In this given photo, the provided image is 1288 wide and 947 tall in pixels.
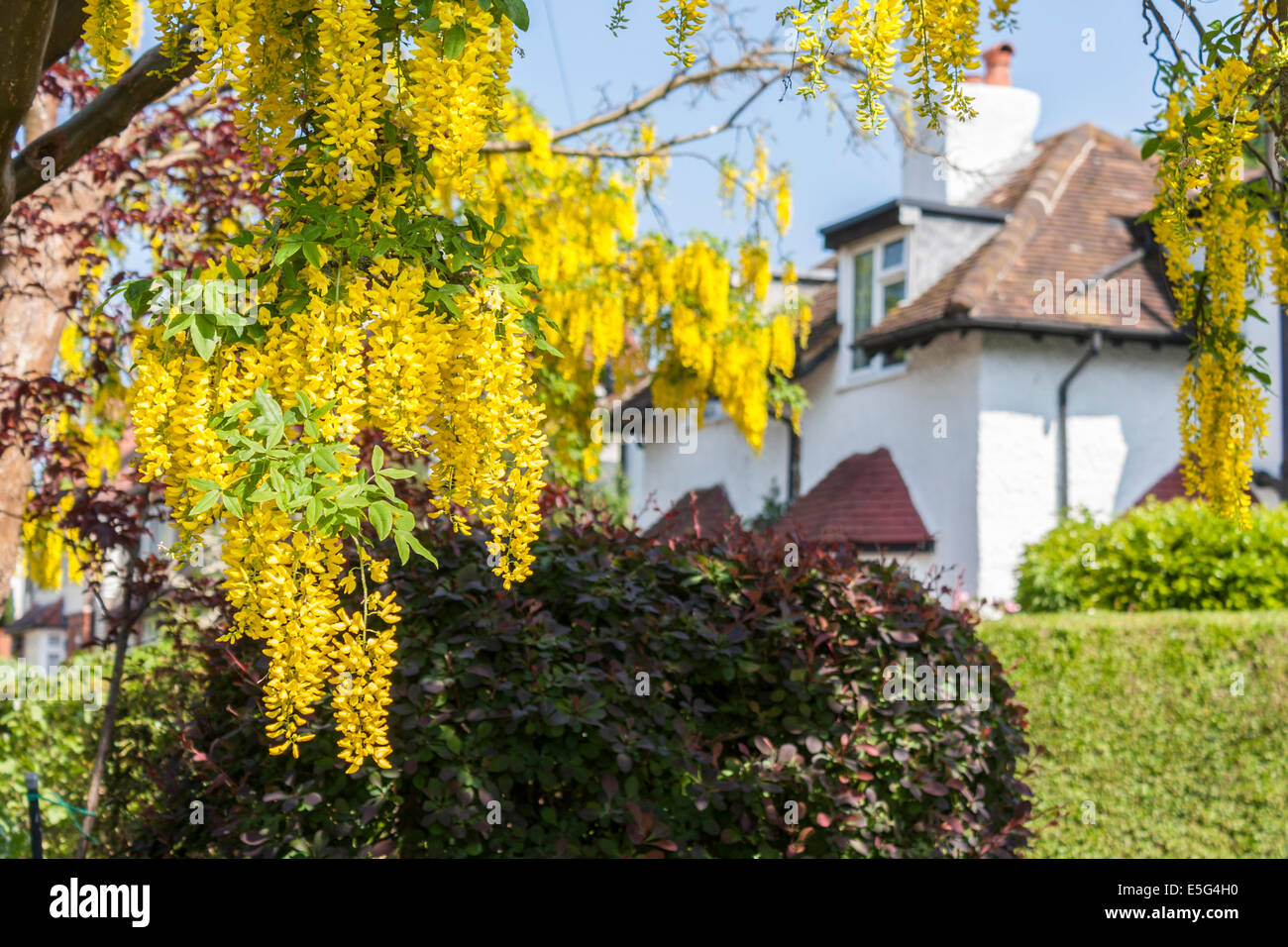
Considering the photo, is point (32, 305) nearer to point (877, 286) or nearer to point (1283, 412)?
point (877, 286)

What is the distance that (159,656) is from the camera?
7688 millimetres

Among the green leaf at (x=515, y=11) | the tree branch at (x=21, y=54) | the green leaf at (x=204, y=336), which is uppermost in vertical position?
the tree branch at (x=21, y=54)

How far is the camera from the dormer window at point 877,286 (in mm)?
16594

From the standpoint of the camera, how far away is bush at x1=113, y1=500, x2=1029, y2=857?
4781 mm

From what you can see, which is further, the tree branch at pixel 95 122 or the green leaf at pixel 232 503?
the tree branch at pixel 95 122

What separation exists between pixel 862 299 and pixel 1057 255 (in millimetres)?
2809

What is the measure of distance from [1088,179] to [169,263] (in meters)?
14.0

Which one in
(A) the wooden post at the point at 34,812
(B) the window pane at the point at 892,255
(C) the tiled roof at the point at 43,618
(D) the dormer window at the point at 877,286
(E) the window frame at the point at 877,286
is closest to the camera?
(A) the wooden post at the point at 34,812

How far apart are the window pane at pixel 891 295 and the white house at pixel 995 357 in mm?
24

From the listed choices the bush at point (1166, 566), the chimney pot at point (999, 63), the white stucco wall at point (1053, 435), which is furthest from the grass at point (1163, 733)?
the chimney pot at point (999, 63)

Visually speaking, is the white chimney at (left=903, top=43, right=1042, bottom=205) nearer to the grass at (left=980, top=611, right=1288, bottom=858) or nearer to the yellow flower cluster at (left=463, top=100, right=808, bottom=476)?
the yellow flower cluster at (left=463, top=100, right=808, bottom=476)

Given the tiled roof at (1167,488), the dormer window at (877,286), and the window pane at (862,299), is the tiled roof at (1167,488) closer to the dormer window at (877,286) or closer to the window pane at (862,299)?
the dormer window at (877,286)

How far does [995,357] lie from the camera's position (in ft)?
48.3

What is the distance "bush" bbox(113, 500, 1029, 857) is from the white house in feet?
A: 27.1
